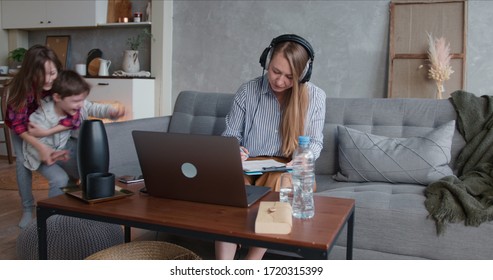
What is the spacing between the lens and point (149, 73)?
4.48 m

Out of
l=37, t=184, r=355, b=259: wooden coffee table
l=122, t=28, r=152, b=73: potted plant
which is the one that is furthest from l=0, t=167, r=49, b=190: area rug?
l=37, t=184, r=355, b=259: wooden coffee table

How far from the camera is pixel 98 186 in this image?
1351mm

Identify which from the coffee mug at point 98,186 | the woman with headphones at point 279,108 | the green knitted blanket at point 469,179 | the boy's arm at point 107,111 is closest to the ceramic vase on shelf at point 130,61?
the boy's arm at point 107,111

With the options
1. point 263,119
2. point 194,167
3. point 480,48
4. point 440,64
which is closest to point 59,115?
point 263,119

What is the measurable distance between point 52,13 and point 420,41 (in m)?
3.57

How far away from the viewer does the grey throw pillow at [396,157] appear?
2283 millimetres

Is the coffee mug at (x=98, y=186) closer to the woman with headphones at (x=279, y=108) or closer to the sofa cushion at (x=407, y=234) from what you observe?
the woman with headphones at (x=279, y=108)

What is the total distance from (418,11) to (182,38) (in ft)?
6.99

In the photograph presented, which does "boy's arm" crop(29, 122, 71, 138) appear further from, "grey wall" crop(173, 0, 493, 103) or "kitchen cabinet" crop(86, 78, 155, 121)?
"grey wall" crop(173, 0, 493, 103)

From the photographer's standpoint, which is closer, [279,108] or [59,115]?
[279,108]

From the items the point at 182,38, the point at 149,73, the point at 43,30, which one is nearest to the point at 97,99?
the point at 149,73

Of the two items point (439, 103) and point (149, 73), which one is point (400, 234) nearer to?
point (439, 103)

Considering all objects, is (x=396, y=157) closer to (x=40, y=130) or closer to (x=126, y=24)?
(x=40, y=130)
